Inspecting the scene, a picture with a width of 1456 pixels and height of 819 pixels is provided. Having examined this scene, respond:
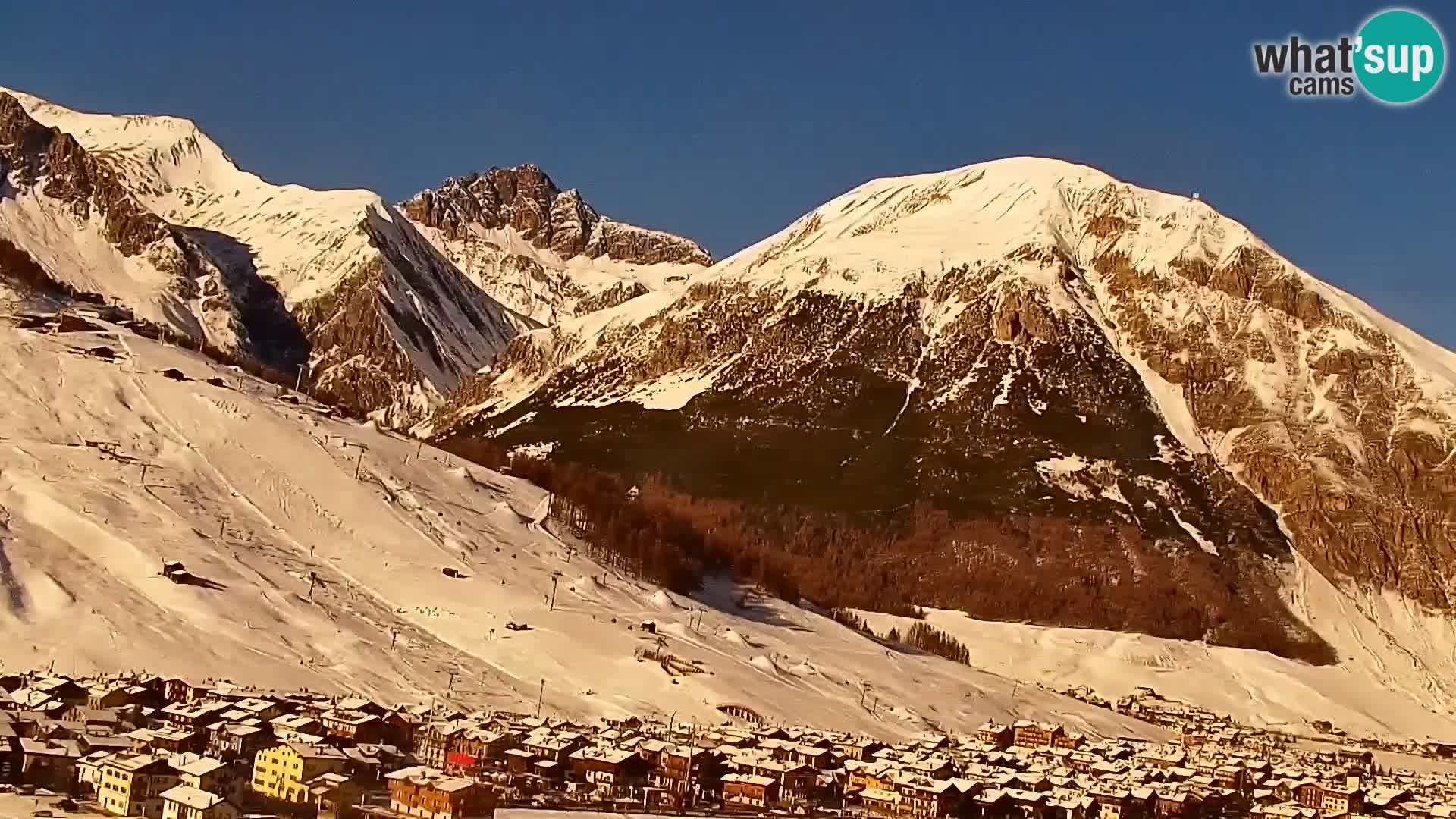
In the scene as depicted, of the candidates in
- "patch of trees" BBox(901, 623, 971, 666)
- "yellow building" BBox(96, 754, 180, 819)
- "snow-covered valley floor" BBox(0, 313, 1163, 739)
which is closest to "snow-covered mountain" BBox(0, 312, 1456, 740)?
"snow-covered valley floor" BBox(0, 313, 1163, 739)

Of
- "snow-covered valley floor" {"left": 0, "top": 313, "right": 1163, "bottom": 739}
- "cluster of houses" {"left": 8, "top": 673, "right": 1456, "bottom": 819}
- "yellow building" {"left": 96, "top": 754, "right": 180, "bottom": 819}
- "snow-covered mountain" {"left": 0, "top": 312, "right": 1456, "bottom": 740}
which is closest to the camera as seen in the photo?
"yellow building" {"left": 96, "top": 754, "right": 180, "bottom": 819}

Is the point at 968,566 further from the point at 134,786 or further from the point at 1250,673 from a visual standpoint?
the point at 134,786

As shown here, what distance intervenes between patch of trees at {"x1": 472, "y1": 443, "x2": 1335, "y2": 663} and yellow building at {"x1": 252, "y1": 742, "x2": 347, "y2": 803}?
74382 millimetres

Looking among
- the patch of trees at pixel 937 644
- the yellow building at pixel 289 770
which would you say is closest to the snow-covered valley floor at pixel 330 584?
the patch of trees at pixel 937 644

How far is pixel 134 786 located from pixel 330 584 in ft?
145

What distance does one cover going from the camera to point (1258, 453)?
195m

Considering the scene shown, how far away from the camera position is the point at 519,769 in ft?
217

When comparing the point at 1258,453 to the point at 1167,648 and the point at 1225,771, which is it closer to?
the point at 1167,648

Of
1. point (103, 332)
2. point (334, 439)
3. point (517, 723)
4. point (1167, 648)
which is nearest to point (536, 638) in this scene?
point (517, 723)

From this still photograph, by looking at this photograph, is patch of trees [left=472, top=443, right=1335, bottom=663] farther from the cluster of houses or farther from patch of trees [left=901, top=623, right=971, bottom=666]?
the cluster of houses

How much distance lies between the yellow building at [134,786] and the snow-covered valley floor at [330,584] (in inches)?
983

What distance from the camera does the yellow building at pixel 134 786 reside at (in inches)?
2023

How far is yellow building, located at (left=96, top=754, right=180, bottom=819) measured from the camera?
51.4m

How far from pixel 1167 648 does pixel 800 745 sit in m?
80.6
